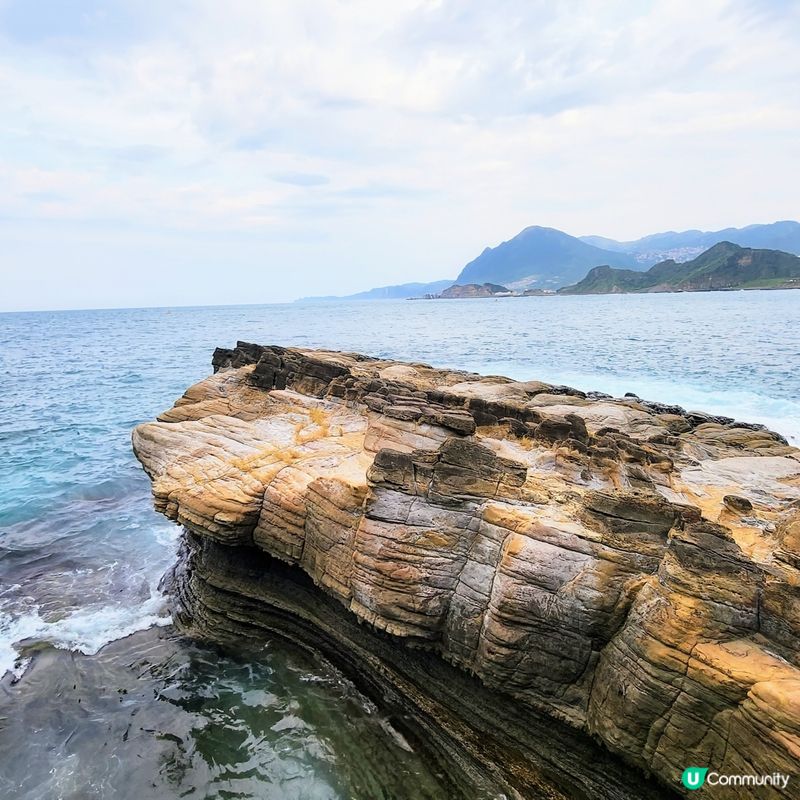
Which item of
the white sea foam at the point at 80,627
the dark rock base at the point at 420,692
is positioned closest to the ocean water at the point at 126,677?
the white sea foam at the point at 80,627

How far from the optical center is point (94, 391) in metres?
43.9

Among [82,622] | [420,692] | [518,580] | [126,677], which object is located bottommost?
[126,677]

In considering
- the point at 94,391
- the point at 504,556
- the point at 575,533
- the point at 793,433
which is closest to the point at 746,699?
the point at 575,533

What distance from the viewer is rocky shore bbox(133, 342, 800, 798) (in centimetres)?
744

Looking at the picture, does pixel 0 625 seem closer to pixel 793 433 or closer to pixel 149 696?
pixel 149 696

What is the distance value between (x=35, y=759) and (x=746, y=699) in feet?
39.9

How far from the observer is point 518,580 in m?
8.87

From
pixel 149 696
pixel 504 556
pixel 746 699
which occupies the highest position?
pixel 504 556

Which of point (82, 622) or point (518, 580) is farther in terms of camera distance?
point (82, 622)

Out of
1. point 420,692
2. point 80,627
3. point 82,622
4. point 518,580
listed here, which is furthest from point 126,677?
point 518,580

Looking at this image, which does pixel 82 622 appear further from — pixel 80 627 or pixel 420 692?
pixel 420 692

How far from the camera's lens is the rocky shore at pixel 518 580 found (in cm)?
744

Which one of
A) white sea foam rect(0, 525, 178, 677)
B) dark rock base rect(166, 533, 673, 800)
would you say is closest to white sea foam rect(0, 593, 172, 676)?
white sea foam rect(0, 525, 178, 677)

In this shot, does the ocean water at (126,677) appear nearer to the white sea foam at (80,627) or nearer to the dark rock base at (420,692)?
the white sea foam at (80,627)
